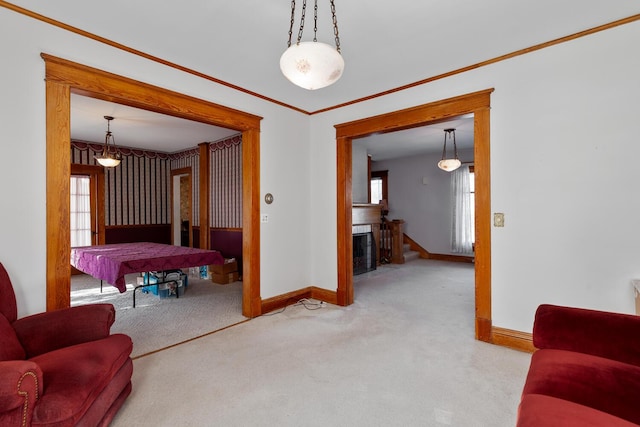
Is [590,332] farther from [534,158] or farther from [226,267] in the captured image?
[226,267]

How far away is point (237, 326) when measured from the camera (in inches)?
130

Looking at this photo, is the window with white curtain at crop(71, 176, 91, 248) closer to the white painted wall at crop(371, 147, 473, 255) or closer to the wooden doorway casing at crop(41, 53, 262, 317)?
the wooden doorway casing at crop(41, 53, 262, 317)

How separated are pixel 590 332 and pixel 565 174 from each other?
4.87 feet

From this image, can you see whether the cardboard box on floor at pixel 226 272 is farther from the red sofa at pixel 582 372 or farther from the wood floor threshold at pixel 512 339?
the red sofa at pixel 582 372

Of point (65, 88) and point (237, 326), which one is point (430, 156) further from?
point (65, 88)

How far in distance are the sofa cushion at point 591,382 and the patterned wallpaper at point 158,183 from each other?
4.86 m

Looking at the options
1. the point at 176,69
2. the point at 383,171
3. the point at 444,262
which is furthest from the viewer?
the point at 383,171

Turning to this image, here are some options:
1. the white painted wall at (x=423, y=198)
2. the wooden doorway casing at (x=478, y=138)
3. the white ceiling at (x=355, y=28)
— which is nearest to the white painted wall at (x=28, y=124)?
the white ceiling at (x=355, y=28)

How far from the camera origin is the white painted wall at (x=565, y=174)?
2312 millimetres

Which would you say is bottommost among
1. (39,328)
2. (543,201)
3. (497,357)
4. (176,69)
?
(497,357)

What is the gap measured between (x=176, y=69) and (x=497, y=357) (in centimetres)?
379

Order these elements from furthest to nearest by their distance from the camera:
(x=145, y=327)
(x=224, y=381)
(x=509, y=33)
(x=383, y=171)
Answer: (x=383, y=171)
(x=145, y=327)
(x=509, y=33)
(x=224, y=381)

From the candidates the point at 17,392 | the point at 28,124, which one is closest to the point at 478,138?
the point at 17,392

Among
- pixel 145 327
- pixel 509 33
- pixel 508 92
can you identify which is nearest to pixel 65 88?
pixel 145 327
